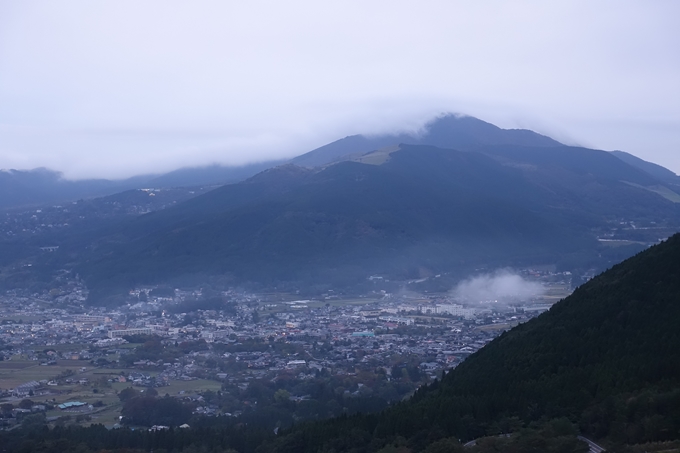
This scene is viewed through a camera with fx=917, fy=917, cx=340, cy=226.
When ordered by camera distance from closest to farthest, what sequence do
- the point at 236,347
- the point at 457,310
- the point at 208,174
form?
the point at 236,347, the point at 457,310, the point at 208,174

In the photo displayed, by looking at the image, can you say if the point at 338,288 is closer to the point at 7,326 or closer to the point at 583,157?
the point at 7,326

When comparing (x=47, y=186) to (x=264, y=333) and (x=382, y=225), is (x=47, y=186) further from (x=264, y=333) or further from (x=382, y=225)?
(x=264, y=333)

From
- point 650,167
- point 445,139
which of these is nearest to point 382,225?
point 445,139

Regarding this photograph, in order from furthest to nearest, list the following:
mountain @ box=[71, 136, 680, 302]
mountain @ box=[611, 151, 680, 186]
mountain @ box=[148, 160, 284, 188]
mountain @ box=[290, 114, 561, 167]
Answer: mountain @ box=[148, 160, 284, 188] < mountain @ box=[611, 151, 680, 186] < mountain @ box=[290, 114, 561, 167] < mountain @ box=[71, 136, 680, 302]

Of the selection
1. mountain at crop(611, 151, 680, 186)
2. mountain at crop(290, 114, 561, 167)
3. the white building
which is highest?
mountain at crop(290, 114, 561, 167)

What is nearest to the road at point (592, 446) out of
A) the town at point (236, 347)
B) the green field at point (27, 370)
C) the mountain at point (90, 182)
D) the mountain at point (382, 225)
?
the town at point (236, 347)

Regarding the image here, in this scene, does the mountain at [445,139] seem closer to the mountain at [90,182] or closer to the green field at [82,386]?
the mountain at [90,182]

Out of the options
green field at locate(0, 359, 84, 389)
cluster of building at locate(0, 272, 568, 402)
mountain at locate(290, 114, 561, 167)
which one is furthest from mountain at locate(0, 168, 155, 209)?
green field at locate(0, 359, 84, 389)

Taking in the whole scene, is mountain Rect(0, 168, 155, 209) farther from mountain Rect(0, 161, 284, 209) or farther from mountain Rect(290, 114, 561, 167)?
mountain Rect(290, 114, 561, 167)
